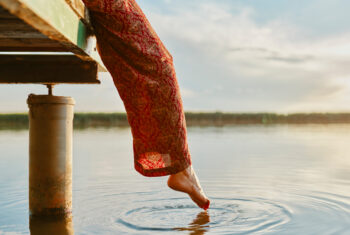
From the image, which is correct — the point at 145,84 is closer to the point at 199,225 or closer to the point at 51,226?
the point at 199,225

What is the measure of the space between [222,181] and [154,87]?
2768 millimetres

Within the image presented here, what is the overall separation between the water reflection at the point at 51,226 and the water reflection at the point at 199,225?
75 centimetres

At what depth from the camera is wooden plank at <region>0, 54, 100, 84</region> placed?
3.54m

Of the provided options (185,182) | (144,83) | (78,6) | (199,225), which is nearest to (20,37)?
(78,6)

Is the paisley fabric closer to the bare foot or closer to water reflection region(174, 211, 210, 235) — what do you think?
the bare foot

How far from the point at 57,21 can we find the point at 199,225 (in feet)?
5.85

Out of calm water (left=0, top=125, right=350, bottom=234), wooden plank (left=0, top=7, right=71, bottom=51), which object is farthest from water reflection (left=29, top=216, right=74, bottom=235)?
wooden plank (left=0, top=7, right=71, bottom=51)

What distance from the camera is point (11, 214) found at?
3.60 meters

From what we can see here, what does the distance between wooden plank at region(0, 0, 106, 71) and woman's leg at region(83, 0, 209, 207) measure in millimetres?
127

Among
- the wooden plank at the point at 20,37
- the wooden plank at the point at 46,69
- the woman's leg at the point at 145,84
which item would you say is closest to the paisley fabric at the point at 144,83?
the woman's leg at the point at 145,84

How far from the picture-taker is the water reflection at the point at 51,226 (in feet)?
10.2

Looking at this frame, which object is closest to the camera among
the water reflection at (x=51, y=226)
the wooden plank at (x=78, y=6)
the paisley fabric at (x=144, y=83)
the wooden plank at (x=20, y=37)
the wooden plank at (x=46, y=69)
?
the wooden plank at (x=78, y=6)

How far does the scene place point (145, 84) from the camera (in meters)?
2.50

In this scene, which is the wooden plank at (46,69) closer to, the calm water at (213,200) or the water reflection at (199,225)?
the calm water at (213,200)
